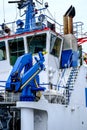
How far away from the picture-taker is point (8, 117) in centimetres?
1308

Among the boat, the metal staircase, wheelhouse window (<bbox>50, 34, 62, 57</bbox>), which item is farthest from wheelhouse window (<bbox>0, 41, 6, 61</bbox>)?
the metal staircase

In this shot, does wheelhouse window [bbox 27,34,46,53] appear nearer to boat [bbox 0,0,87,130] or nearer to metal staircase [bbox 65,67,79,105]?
boat [bbox 0,0,87,130]

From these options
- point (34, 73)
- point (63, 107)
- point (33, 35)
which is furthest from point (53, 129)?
point (33, 35)

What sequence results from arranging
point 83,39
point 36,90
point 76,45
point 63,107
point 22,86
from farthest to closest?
point 83,39 → point 76,45 → point 63,107 → point 36,90 → point 22,86

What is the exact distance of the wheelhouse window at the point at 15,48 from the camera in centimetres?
1586

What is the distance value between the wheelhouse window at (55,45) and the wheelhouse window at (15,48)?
4.56 feet

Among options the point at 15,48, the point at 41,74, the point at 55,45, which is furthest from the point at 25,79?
the point at 55,45

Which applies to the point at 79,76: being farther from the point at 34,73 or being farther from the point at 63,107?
the point at 34,73

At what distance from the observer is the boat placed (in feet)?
40.6

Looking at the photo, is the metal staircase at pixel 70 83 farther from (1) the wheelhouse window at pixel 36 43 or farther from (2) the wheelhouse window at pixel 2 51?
(2) the wheelhouse window at pixel 2 51

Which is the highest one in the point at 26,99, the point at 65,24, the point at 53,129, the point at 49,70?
the point at 65,24

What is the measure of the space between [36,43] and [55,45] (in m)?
1.02

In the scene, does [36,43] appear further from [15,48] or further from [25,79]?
[25,79]

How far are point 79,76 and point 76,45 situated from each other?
216 centimetres
